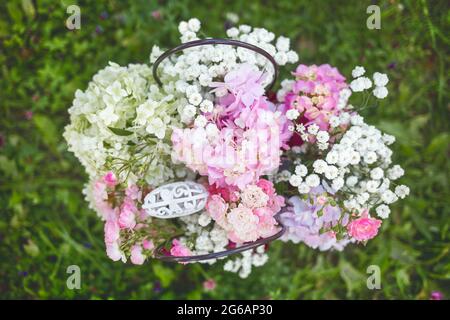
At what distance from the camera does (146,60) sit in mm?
2098

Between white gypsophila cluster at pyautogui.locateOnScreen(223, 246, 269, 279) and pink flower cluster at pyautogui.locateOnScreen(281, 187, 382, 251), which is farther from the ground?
pink flower cluster at pyautogui.locateOnScreen(281, 187, 382, 251)

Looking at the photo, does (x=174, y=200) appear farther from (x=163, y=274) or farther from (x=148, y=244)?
(x=163, y=274)

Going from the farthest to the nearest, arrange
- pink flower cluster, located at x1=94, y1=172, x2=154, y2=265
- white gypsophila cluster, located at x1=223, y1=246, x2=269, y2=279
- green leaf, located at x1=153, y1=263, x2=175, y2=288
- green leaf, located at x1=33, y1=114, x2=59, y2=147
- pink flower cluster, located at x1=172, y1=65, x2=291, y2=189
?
green leaf, located at x1=33, y1=114, x2=59, y2=147, green leaf, located at x1=153, y1=263, x2=175, y2=288, white gypsophila cluster, located at x1=223, y1=246, x2=269, y2=279, pink flower cluster, located at x1=94, y1=172, x2=154, y2=265, pink flower cluster, located at x1=172, y1=65, x2=291, y2=189

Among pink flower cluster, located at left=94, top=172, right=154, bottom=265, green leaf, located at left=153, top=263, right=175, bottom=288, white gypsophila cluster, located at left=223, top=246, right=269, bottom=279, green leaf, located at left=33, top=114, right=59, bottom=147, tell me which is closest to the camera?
pink flower cluster, located at left=94, top=172, right=154, bottom=265

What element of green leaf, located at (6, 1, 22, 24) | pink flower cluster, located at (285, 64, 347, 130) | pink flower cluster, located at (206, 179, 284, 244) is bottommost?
pink flower cluster, located at (206, 179, 284, 244)

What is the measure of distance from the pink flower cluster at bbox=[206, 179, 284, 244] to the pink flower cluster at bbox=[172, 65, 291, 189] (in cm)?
4

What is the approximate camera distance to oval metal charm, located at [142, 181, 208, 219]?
135 cm

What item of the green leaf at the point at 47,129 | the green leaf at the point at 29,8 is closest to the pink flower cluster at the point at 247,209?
the green leaf at the point at 47,129

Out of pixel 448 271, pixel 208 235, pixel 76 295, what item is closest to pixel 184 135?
pixel 208 235

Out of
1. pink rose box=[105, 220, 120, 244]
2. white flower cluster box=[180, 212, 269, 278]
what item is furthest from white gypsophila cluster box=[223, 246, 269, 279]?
pink rose box=[105, 220, 120, 244]

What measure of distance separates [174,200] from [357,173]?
23.7 inches

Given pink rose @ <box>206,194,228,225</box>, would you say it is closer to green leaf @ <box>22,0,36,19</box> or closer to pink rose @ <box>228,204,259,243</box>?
pink rose @ <box>228,204,259,243</box>

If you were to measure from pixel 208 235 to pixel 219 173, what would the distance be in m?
0.32
